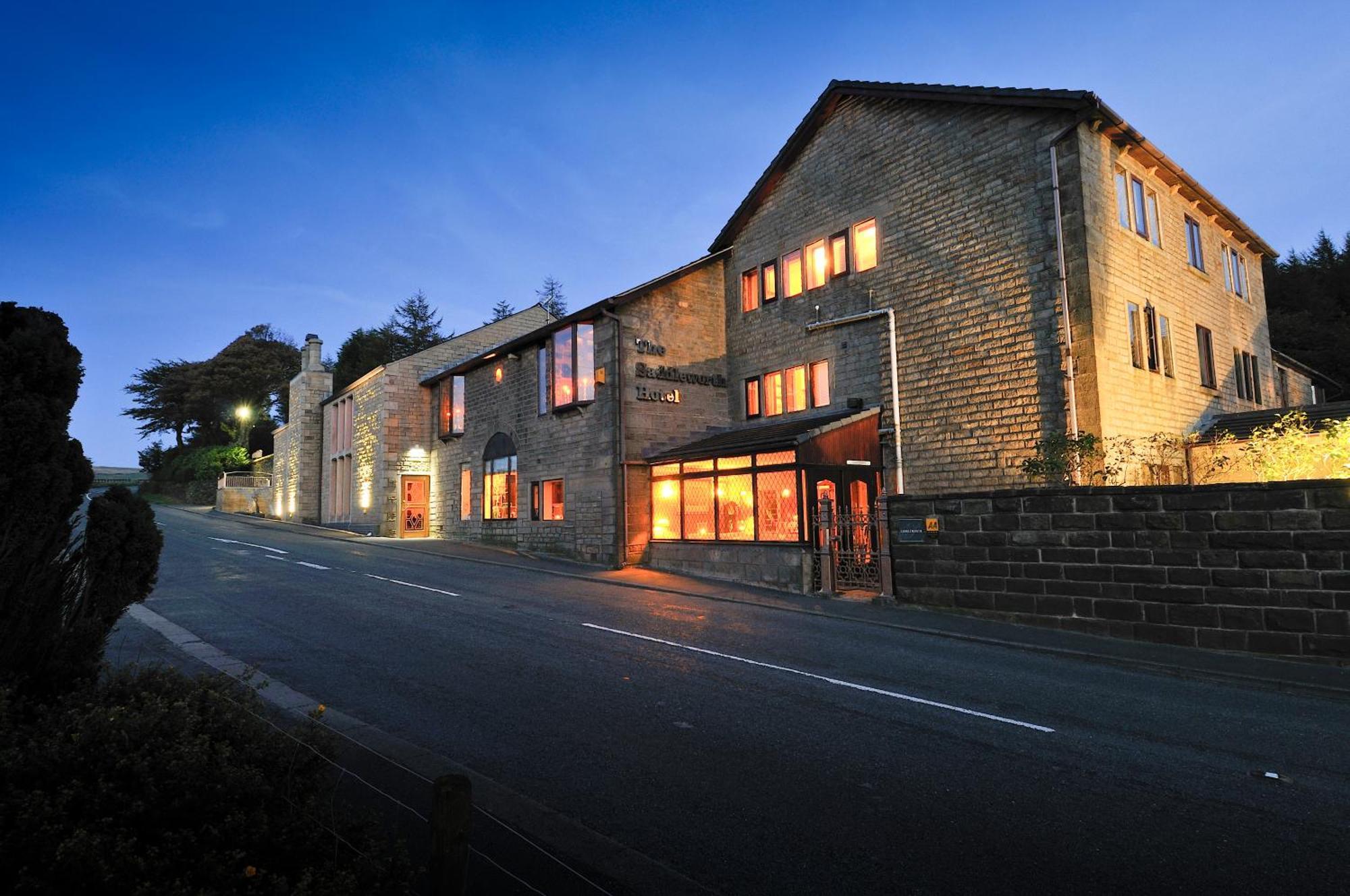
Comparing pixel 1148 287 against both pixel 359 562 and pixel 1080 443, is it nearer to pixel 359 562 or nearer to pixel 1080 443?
pixel 1080 443

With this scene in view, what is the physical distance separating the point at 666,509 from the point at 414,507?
603 inches

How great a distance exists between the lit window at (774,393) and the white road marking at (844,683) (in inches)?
464

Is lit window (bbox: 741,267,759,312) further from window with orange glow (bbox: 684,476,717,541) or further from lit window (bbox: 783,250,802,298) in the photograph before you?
window with orange glow (bbox: 684,476,717,541)

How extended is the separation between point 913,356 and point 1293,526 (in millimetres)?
8791

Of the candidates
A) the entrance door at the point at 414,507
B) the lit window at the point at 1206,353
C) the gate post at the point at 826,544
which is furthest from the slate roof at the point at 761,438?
the entrance door at the point at 414,507

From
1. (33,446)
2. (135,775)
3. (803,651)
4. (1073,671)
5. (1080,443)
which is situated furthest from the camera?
(1080,443)

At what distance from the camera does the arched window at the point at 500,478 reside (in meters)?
25.2

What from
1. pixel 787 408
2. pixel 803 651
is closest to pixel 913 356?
pixel 787 408

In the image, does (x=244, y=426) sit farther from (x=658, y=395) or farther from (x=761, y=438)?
(x=761, y=438)

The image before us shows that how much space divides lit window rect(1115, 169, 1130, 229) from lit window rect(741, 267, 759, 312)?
9.27m

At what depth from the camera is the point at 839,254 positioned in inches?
763

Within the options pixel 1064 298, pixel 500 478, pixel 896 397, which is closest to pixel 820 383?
pixel 896 397

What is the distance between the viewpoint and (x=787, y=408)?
2066 cm

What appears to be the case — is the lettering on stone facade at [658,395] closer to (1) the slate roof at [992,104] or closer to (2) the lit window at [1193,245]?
(1) the slate roof at [992,104]
